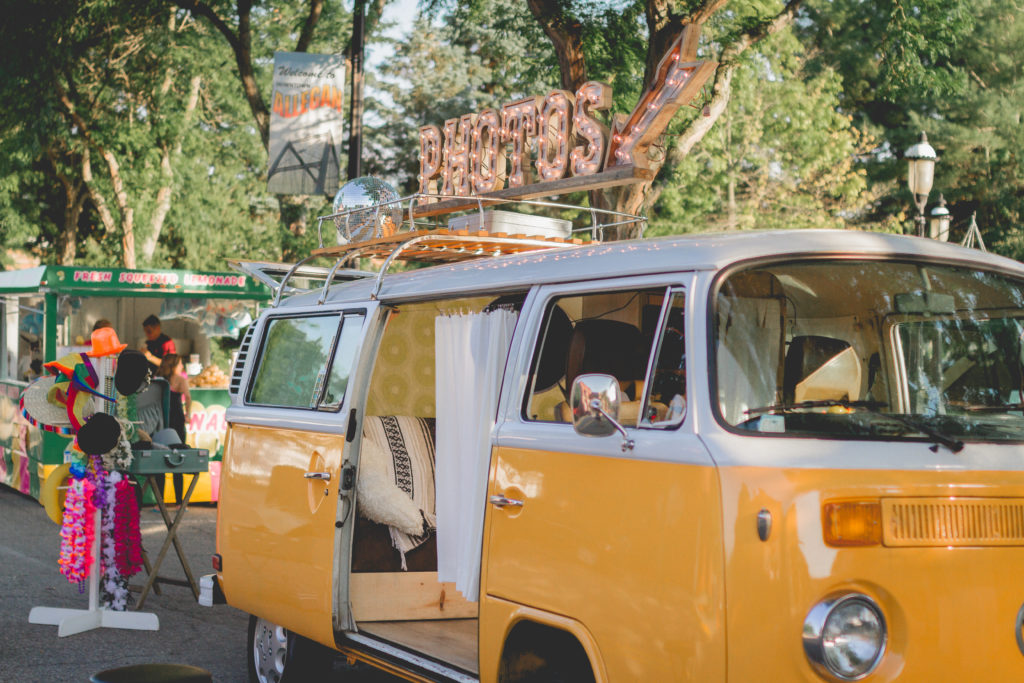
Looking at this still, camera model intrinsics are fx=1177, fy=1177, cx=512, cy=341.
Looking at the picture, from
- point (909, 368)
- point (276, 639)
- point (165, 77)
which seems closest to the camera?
point (909, 368)

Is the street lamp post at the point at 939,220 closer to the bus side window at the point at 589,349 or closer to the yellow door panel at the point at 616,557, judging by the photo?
the bus side window at the point at 589,349

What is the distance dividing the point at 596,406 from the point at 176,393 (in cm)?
1029

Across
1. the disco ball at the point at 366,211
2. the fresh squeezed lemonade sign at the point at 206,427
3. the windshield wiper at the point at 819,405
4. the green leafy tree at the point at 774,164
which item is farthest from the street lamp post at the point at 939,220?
→ the windshield wiper at the point at 819,405

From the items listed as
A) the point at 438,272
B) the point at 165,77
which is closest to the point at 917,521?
the point at 438,272

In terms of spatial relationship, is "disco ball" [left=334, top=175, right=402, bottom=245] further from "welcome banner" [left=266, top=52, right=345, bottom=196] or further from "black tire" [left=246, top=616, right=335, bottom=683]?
"welcome banner" [left=266, top=52, right=345, bottom=196]

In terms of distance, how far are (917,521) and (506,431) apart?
1.59 m

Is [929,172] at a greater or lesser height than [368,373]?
greater

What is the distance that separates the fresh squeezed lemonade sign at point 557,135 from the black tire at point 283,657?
2.50 metres

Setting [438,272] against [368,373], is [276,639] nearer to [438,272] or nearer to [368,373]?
[368,373]

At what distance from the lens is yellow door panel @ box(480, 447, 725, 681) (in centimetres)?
353

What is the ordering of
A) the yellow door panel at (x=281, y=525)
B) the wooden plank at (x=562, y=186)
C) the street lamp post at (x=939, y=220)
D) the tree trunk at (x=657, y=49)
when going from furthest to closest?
the street lamp post at (x=939, y=220) < the tree trunk at (x=657, y=49) < the wooden plank at (x=562, y=186) < the yellow door panel at (x=281, y=525)

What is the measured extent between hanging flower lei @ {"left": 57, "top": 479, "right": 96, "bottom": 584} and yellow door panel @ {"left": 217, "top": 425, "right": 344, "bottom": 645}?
1844mm

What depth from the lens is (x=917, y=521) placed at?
3.56 meters

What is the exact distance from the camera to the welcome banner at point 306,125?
14.3 meters
